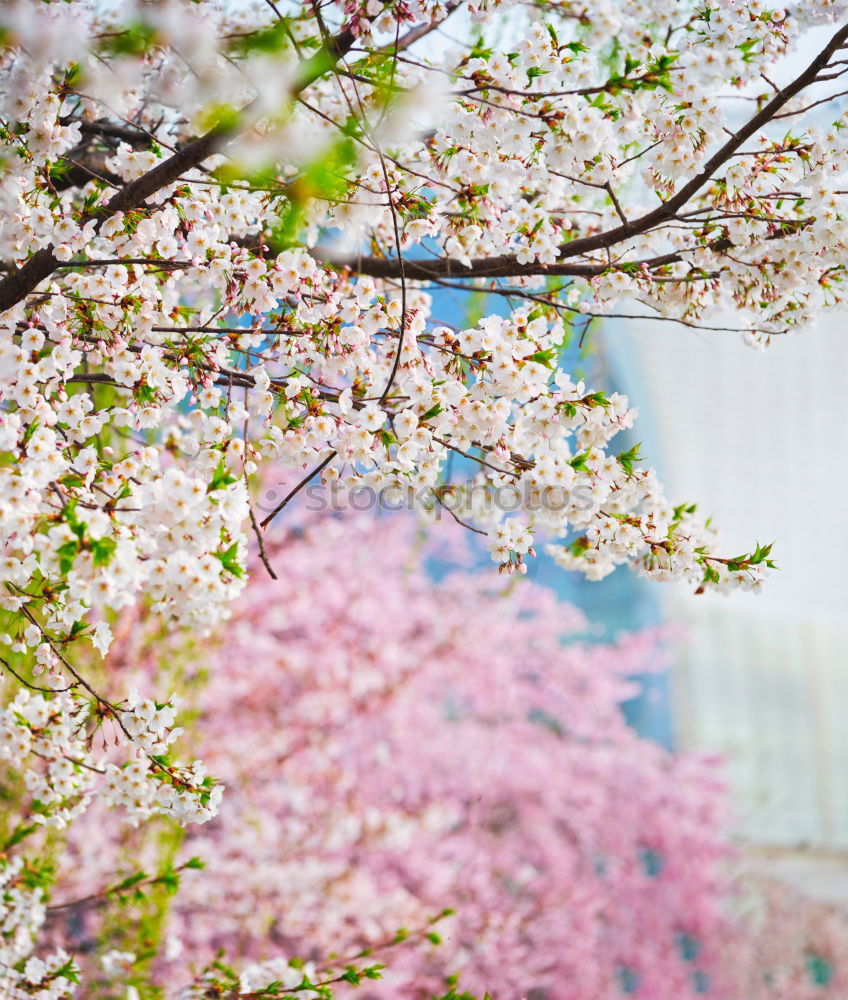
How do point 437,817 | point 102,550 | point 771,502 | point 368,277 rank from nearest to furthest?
1. point 102,550
2. point 368,277
3. point 437,817
4. point 771,502

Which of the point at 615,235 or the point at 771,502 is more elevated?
the point at 771,502

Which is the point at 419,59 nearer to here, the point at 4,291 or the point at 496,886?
the point at 4,291

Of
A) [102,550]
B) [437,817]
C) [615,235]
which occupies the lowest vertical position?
[102,550]

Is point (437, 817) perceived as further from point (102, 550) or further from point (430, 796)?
point (102, 550)

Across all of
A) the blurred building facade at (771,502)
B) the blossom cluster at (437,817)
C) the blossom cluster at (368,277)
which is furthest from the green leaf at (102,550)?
the blurred building facade at (771,502)

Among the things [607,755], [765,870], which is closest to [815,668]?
[765,870]

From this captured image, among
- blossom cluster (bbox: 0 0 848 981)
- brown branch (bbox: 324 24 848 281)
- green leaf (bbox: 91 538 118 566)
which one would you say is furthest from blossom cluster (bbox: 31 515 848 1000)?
brown branch (bbox: 324 24 848 281)

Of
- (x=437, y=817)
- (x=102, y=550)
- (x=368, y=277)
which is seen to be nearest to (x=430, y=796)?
(x=437, y=817)

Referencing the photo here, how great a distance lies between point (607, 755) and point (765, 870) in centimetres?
398

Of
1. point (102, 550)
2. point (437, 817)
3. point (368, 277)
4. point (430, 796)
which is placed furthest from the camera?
point (430, 796)

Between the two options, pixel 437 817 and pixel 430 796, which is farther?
pixel 430 796

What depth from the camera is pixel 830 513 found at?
88.2 feet

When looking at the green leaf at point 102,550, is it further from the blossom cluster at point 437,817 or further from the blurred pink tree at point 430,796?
the blurred pink tree at point 430,796

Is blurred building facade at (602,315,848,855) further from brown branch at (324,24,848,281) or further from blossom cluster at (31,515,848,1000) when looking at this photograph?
brown branch at (324,24,848,281)
